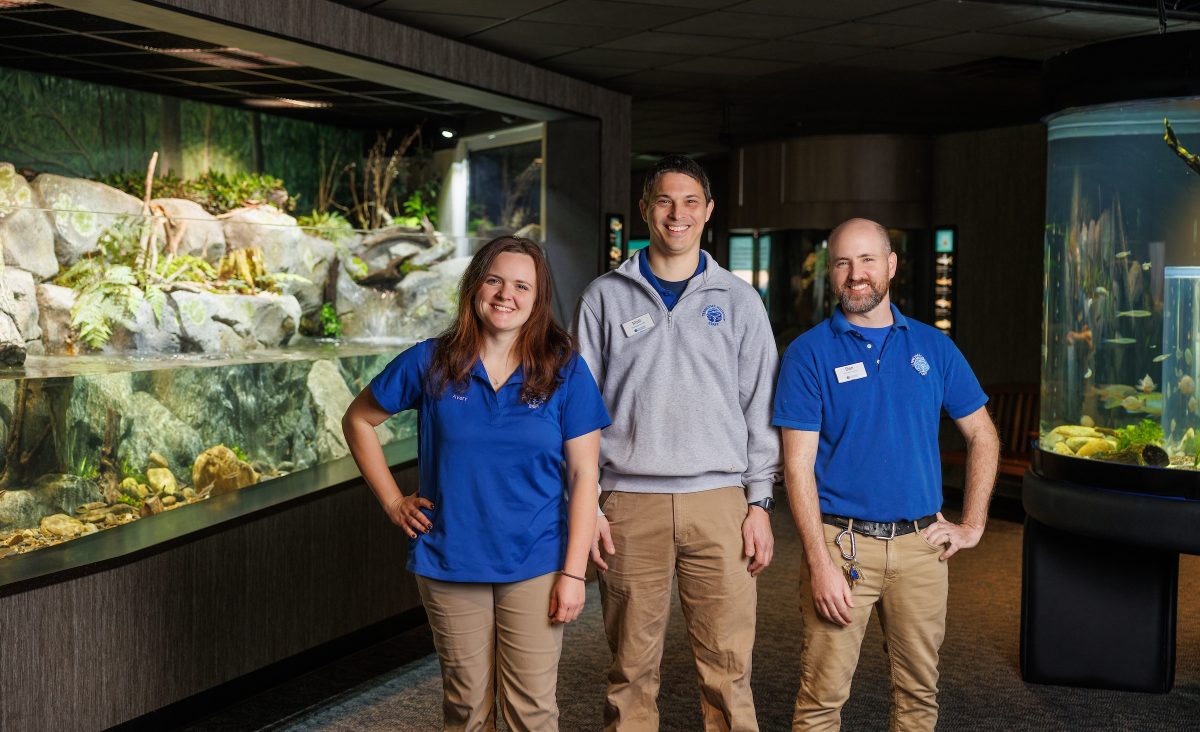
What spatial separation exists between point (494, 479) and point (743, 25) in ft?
12.0

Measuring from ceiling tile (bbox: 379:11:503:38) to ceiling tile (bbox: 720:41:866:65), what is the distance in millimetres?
1481

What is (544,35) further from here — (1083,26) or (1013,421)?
(1013,421)

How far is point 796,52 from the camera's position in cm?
589

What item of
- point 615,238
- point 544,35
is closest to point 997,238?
point 615,238

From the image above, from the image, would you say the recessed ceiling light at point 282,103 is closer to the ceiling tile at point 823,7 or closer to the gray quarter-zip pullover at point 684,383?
the ceiling tile at point 823,7

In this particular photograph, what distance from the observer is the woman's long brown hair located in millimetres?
2143

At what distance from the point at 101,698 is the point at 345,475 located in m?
1.20

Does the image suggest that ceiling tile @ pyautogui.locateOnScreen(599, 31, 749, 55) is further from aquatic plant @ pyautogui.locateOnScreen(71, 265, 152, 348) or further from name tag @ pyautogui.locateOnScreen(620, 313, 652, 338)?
name tag @ pyautogui.locateOnScreen(620, 313, 652, 338)

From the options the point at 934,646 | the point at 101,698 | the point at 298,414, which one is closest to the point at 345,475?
the point at 298,414

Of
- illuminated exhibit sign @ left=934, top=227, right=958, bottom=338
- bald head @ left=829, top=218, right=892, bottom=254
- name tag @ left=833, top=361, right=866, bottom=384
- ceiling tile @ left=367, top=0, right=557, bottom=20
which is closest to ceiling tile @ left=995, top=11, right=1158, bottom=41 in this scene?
ceiling tile @ left=367, top=0, right=557, bottom=20

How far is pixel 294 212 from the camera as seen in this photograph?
285 inches

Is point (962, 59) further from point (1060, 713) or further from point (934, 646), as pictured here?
point (934, 646)

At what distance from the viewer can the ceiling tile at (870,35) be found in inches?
206

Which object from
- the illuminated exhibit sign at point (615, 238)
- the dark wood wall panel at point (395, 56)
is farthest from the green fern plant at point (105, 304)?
the illuminated exhibit sign at point (615, 238)
